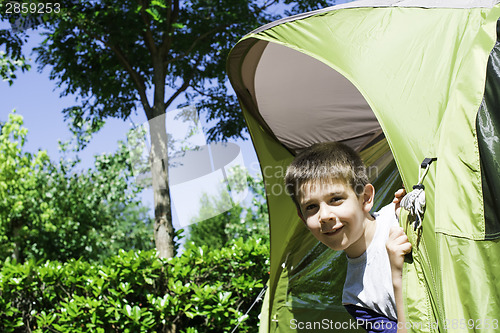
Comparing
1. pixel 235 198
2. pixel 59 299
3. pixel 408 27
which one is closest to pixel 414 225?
pixel 408 27

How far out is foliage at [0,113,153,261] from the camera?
11258 millimetres

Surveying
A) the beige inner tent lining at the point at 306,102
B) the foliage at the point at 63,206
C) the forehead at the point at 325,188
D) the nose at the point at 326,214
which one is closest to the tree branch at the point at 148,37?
the beige inner tent lining at the point at 306,102

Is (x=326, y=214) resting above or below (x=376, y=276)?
above

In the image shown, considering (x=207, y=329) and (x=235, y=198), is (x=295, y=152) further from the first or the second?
(x=235, y=198)

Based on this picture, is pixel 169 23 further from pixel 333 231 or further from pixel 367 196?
pixel 333 231

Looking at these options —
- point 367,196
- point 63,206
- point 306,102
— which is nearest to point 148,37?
point 306,102

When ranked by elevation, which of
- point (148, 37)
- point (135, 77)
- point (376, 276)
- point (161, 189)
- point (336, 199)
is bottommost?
point (376, 276)

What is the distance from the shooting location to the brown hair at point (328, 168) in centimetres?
213

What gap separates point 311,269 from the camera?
3.51 m

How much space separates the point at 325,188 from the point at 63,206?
10810 mm

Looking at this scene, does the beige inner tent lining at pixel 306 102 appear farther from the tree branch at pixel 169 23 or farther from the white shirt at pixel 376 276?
the tree branch at pixel 169 23

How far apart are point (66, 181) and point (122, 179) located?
1.90 metres

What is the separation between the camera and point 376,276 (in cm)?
210

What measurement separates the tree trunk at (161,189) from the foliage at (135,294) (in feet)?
3.36
